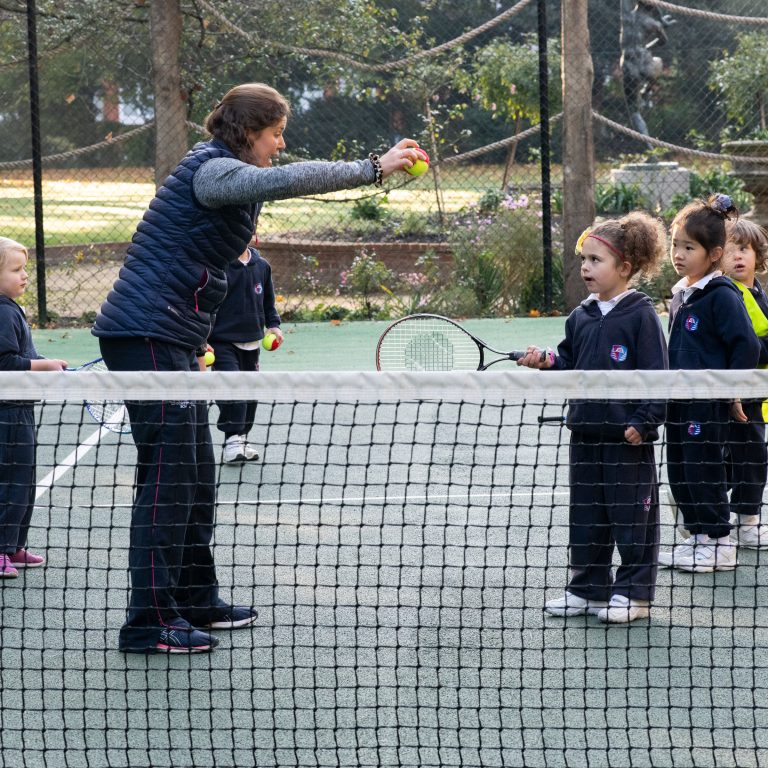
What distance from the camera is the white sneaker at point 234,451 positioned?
6.20 m

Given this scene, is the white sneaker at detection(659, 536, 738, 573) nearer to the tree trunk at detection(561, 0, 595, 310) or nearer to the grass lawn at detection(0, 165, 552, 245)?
the tree trunk at detection(561, 0, 595, 310)

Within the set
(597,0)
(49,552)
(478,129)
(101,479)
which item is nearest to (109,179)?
(478,129)

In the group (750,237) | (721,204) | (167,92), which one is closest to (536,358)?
(721,204)

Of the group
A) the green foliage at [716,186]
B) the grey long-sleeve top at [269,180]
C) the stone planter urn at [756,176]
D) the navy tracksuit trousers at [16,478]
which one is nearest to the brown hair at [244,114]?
the grey long-sleeve top at [269,180]

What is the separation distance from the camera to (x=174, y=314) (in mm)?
3734

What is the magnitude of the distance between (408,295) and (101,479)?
5378 mm

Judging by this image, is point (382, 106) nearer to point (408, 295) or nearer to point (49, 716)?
point (408, 295)

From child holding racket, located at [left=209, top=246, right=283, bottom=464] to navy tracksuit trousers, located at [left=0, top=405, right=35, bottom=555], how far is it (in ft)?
4.96

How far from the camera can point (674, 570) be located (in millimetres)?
4598

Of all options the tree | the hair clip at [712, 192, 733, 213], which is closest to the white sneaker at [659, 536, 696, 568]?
the hair clip at [712, 192, 733, 213]

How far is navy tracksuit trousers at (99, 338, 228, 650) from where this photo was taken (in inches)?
148

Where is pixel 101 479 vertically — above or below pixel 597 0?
below

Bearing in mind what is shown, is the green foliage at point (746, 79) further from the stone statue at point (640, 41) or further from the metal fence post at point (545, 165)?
the metal fence post at point (545, 165)

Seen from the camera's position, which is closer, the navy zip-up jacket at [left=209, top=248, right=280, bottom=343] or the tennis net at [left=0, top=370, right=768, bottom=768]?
the tennis net at [left=0, top=370, right=768, bottom=768]
